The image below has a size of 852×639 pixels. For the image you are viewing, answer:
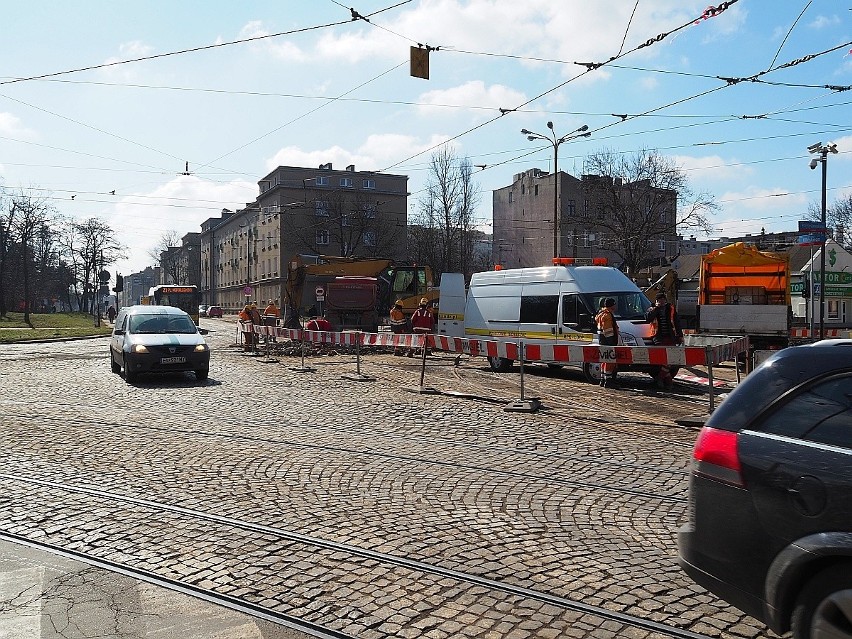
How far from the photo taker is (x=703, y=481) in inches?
134

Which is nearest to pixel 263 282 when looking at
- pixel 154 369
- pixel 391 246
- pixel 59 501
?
pixel 391 246

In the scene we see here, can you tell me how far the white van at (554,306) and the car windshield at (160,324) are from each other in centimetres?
743

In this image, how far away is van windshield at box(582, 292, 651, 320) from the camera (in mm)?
15859

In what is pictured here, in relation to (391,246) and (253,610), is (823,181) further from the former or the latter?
(391,246)

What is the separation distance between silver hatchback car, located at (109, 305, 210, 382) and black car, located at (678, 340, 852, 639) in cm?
1368

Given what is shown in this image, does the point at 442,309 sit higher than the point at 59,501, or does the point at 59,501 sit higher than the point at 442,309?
the point at 442,309

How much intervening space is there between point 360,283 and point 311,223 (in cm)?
4533

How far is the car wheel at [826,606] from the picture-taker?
2.77 metres

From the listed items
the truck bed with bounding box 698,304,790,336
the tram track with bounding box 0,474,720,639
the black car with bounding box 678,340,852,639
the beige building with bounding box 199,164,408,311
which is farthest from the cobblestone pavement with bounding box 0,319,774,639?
the beige building with bounding box 199,164,408,311

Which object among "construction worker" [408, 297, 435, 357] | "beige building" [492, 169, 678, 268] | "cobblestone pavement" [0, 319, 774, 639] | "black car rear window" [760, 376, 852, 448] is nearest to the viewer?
"black car rear window" [760, 376, 852, 448]

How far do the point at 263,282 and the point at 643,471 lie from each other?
257ft

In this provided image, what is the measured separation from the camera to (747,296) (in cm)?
2233

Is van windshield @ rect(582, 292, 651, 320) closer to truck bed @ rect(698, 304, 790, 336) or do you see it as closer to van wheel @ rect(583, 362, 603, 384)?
van wheel @ rect(583, 362, 603, 384)

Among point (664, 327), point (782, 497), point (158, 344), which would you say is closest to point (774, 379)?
point (782, 497)
